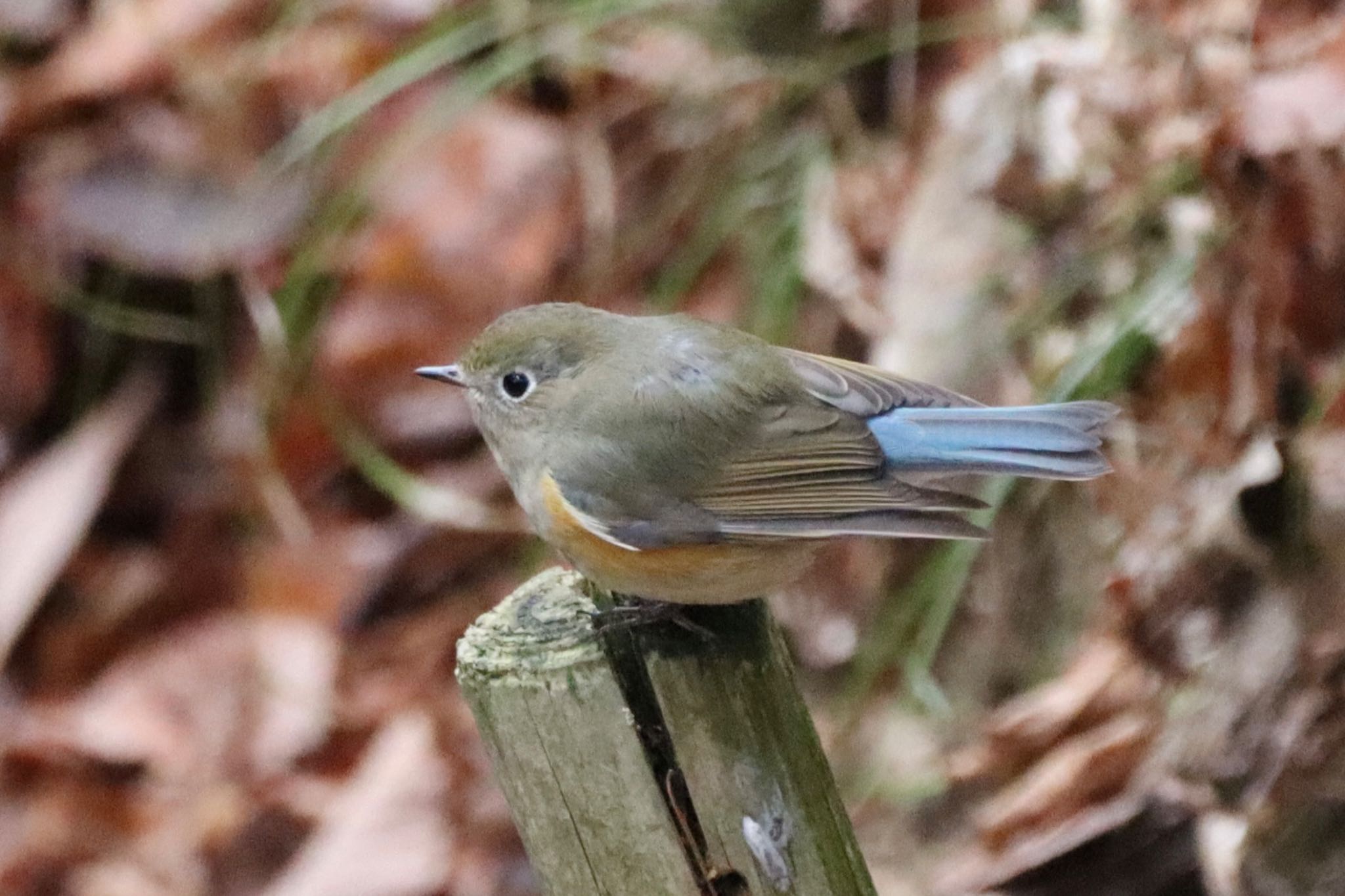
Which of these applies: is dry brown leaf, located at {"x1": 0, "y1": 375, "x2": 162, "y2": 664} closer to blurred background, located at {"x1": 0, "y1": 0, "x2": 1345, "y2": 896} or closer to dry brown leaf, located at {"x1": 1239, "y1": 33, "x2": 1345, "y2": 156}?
blurred background, located at {"x1": 0, "y1": 0, "x2": 1345, "y2": 896}

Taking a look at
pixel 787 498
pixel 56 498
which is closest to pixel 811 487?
pixel 787 498

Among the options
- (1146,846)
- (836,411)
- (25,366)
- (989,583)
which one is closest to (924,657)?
(989,583)

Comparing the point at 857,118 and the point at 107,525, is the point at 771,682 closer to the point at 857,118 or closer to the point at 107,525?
the point at 857,118

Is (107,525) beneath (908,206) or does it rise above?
above

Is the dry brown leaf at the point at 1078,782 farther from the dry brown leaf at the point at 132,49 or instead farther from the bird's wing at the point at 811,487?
the dry brown leaf at the point at 132,49

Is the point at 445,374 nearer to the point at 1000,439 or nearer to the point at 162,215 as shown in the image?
the point at 1000,439

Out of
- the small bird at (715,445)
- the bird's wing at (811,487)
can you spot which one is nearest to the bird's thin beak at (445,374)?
the small bird at (715,445)

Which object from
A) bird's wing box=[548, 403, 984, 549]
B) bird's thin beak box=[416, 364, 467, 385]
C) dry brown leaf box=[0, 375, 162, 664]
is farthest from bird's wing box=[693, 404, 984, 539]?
dry brown leaf box=[0, 375, 162, 664]
